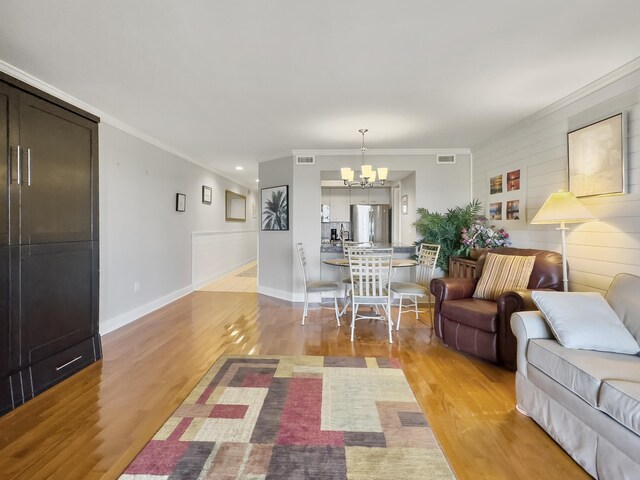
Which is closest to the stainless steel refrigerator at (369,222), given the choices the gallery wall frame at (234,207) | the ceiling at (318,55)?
the gallery wall frame at (234,207)

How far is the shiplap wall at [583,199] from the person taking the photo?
2553mm

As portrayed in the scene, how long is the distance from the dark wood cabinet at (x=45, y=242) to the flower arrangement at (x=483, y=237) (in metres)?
4.12

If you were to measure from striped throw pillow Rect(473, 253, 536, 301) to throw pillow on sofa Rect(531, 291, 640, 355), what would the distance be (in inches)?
38.0

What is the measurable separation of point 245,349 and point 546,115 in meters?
3.89

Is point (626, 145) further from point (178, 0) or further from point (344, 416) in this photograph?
point (178, 0)

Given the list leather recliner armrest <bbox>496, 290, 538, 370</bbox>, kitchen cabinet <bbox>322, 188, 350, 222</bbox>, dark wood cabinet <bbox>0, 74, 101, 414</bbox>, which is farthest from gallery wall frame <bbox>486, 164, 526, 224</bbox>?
dark wood cabinet <bbox>0, 74, 101, 414</bbox>

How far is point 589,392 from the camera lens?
A: 5.17 feet

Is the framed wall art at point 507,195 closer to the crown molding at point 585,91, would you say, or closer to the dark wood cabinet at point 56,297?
the crown molding at point 585,91

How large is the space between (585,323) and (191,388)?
258 cm

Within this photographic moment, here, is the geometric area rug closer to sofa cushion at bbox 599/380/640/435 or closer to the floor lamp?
sofa cushion at bbox 599/380/640/435

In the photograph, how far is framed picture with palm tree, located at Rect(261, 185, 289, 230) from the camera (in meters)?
5.44

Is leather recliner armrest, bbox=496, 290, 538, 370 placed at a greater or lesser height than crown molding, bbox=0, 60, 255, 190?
lesser

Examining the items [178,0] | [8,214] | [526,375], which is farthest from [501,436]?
[8,214]

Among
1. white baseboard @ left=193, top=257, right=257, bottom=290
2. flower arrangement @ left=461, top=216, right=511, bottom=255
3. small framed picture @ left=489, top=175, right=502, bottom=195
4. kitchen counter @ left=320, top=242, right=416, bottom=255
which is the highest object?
small framed picture @ left=489, top=175, right=502, bottom=195
